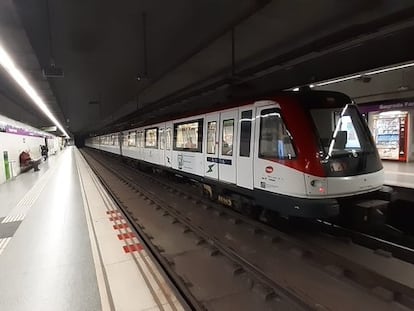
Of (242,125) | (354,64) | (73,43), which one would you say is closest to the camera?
(354,64)

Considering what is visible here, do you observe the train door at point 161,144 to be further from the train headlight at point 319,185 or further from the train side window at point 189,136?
the train headlight at point 319,185

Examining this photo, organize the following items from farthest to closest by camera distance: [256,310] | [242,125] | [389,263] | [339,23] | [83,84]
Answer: [83,84] → [242,125] → [339,23] → [389,263] → [256,310]

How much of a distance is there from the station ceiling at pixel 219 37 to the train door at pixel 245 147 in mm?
912

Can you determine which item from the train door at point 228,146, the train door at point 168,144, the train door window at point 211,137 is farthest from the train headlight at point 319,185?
the train door at point 168,144

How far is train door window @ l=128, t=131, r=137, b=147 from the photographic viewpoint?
15.0 m

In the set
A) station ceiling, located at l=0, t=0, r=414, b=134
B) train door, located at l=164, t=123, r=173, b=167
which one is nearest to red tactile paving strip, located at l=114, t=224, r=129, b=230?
station ceiling, located at l=0, t=0, r=414, b=134

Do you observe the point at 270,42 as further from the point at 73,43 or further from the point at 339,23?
the point at 73,43

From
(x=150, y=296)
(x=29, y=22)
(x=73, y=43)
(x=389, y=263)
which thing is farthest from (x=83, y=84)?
(x=389, y=263)

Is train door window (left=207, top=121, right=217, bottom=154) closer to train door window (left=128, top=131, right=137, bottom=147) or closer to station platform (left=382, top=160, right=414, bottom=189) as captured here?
station platform (left=382, top=160, right=414, bottom=189)

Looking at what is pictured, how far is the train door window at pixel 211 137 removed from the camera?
6.59 m

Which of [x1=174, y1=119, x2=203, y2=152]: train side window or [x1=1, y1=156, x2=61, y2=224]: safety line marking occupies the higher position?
[x1=174, y1=119, x2=203, y2=152]: train side window

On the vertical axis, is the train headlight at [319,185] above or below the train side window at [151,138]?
below

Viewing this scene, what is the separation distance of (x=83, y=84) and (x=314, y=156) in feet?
32.0

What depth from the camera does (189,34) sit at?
238 inches
